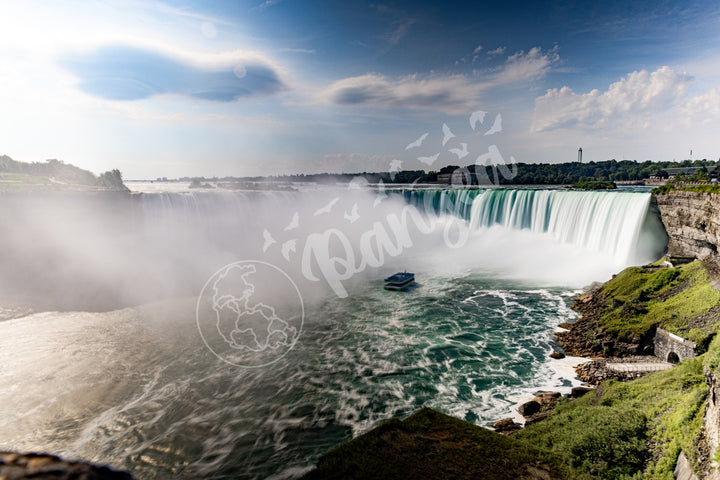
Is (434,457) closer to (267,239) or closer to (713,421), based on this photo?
(713,421)

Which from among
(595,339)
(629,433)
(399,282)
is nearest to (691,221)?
(595,339)

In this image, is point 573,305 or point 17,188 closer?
point 573,305

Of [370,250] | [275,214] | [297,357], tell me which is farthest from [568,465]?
[275,214]

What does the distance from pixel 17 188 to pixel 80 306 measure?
1701cm

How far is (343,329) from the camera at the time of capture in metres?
21.3

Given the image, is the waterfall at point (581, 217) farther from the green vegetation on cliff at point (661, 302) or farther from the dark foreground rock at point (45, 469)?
the dark foreground rock at point (45, 469)

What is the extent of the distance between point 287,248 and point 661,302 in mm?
36124

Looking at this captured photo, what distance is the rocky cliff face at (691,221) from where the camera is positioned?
2095 cm

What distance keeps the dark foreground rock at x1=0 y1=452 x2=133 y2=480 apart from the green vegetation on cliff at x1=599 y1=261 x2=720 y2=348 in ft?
56.6

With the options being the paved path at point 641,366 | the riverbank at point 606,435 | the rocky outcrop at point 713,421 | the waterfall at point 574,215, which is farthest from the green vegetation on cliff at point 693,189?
the rocky outcrop at point 713,421

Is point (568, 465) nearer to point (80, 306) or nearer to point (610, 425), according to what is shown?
point (610, 425)

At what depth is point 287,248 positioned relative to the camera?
43.6 m

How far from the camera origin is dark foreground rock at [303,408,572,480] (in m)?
7.29

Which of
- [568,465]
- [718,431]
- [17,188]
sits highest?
[17,188]
